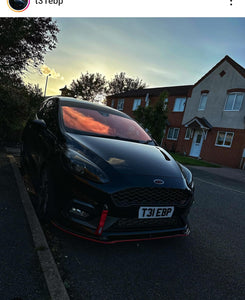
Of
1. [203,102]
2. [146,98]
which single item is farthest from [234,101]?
[146,98]

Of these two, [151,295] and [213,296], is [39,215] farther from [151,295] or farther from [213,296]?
[213,296]

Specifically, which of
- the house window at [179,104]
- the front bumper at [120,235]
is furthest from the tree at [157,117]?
the front bumper at [120,235]

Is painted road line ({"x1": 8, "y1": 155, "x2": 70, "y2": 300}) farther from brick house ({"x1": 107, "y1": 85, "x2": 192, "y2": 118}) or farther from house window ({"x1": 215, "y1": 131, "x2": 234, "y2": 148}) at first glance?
brick house ({"x1": 107, "y1": 85, "x2": 192, "y2": 118})

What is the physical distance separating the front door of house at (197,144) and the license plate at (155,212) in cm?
1910

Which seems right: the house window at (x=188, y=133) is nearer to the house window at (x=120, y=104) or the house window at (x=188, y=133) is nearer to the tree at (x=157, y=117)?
the tree at (x=157, y=117)

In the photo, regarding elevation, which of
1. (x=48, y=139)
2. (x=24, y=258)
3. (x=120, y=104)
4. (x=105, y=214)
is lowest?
(x=24, y=258)

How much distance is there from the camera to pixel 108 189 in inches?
89.5

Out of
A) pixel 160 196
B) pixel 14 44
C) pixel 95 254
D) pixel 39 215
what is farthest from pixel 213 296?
pixel 14 44

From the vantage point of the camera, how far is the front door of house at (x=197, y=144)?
20547 millimetres

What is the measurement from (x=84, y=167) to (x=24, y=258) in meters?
1.06

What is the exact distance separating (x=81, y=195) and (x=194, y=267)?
151 centimetres

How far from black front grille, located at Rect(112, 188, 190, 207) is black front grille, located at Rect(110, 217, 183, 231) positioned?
183 mm

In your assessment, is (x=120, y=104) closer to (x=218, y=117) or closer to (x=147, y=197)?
(x=218, y=117)

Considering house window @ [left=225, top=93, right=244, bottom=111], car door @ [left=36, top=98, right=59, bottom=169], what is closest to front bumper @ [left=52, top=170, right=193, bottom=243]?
car door @ [left=36, top=98, right=59, bottom=169]
